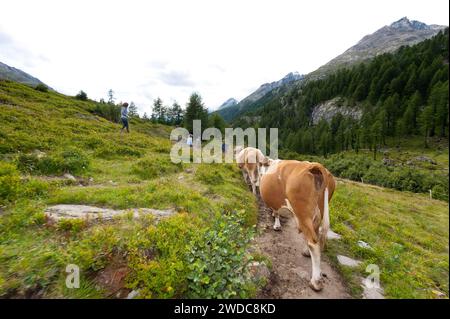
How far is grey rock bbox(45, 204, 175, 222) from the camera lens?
556 cm

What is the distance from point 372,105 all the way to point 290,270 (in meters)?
149

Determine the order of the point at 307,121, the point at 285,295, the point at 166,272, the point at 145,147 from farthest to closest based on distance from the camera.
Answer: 1. the point at 307,121
2. the point at 145,147
3. the point at 285,295
4. the point at 166,272

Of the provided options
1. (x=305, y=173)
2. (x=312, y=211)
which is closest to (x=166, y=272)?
(x=312, y=211)

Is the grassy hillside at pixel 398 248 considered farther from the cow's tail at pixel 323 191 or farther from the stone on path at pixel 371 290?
the cow's tail at pixel 323 191

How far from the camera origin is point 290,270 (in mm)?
5586

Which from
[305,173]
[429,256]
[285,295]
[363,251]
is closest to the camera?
[285,295]

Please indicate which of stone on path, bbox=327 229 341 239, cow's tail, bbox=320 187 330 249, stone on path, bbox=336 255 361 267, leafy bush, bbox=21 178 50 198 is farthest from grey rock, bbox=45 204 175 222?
stone on path, bbox=327 229 341 239

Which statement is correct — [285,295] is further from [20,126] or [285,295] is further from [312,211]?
[20,126]

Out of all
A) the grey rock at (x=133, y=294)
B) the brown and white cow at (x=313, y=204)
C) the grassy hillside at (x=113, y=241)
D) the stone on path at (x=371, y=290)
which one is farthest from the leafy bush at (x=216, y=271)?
the stone on path at (x=371, y=290)

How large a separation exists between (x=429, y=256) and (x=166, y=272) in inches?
341

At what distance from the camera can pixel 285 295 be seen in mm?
4758

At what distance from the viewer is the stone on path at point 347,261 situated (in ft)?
19.8

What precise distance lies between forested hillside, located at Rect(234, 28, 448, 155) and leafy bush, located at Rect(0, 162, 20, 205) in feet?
209

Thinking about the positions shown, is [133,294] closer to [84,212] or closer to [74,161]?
[84,212]
